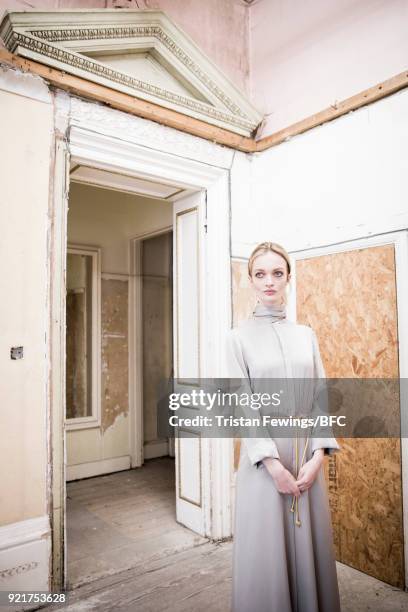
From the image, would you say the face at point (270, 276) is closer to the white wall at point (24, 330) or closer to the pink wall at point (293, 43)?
the white wall at point (24, 330)

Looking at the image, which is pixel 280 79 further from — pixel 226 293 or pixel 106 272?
pixel 106 272

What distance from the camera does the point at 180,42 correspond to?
301cm

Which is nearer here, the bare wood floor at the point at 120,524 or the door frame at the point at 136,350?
the bare wood floor at the point at 120,524

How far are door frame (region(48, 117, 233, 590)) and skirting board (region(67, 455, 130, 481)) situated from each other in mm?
1795

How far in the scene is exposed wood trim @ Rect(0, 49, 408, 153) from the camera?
2.46 meters

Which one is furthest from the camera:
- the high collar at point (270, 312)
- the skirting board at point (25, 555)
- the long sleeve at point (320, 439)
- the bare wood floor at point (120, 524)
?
the bare wood floor at point (120, 524)

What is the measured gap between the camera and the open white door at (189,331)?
3.22 metres

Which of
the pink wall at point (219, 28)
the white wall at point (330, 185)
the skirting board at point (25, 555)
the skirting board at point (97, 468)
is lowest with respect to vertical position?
the skirting board at point (97, 468)

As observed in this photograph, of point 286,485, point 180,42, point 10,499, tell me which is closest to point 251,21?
point 180,42

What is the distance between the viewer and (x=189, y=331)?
3.33m

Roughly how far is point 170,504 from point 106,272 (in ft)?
7.79

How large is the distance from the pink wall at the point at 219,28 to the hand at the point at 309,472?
283 centimetres

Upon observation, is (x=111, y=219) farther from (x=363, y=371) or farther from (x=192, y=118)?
(x=363, y=371)

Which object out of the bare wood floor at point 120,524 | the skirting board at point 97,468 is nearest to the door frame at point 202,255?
the bare wood floor at point 120,524
